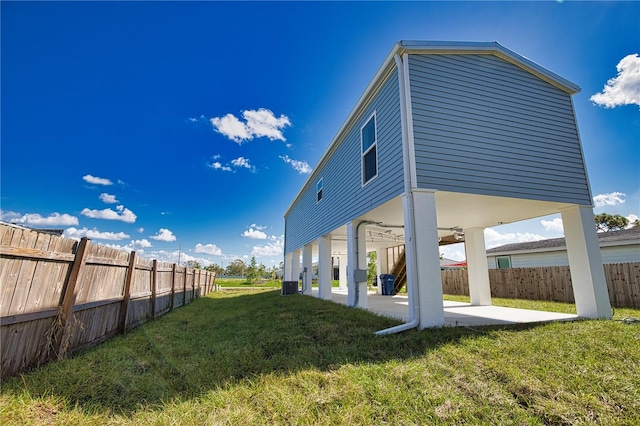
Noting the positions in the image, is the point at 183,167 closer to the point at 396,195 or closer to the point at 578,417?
the point at 396,195

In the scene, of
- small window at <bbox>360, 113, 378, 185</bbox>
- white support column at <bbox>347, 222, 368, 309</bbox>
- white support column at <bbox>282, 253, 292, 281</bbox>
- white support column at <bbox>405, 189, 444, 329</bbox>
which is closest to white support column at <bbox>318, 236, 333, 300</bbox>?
white support column at <bbox>347, 222, 368, 309</bbox>

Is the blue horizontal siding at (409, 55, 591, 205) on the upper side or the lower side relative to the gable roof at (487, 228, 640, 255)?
upper

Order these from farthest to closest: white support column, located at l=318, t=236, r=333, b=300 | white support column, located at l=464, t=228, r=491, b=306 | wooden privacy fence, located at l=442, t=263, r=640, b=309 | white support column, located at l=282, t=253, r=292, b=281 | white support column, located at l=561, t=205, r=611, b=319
Result: 1. white support column, located at l=282, t=253, r=292, b=281
2. white support column, located at l=318, t=236, r=333, b=300
3. white support column, located at l=464, t=228, r=491, b=306
4. wooden privacy fence, located at l=442, t=263, r=640, b=309
5. white support column, located at l=561, t=205, r=611, b=319

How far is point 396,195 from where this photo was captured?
198 inches

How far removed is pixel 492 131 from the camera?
17.8 ft

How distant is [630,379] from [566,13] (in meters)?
7.36

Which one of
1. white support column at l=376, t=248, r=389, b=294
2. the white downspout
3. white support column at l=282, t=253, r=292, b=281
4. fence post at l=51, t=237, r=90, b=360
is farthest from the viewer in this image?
white support column at l=282, t=253, r=292, b=281

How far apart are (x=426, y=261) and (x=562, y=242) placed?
43.4 feet

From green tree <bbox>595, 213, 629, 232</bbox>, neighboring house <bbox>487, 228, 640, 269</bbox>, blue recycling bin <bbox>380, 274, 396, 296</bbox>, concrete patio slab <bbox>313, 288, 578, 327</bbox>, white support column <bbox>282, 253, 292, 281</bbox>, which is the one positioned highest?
green tree <bbox>595, 213, 629, 232</bbox>

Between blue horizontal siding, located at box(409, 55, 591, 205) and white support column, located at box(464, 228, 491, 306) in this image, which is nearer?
blue horizontal siding, located at box(409, 55, 591, 205)

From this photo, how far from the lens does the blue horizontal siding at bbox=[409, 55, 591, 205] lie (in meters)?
4.95

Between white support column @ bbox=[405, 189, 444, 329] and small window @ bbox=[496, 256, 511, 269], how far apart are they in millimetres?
14885

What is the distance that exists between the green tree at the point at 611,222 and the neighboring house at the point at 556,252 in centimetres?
1999

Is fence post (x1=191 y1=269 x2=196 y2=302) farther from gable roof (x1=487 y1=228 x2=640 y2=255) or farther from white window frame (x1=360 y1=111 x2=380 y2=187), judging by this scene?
gable roof (x1=487 y1=228 x2=640 y2=255)
